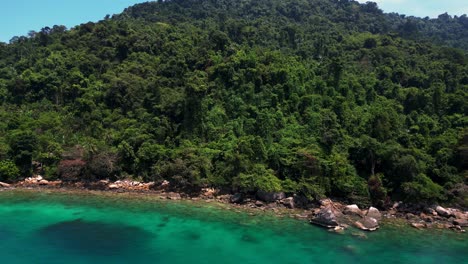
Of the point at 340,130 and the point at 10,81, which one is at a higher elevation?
the point at 10,81

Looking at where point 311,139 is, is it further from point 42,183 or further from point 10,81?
point 10,81

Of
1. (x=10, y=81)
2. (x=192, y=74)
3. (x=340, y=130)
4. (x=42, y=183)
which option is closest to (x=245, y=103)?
(x=192, y=74)

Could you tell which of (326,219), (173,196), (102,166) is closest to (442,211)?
(326,219)

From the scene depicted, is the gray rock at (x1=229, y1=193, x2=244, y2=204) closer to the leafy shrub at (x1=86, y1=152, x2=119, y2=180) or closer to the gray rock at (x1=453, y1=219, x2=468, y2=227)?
the leafy shrub at (x1=86, y1=152, x2=119, y2=180)

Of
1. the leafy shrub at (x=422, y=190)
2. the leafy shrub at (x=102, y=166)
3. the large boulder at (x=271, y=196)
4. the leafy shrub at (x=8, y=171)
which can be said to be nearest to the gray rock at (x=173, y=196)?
the leafy shrub at (x=102, y=166)

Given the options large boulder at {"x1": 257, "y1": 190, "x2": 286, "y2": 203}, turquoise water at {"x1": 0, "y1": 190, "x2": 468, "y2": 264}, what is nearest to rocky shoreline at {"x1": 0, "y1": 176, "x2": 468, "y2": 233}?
large boulder at {"x1": 257, "y1": 190, "x2": 286, "y2": 203}

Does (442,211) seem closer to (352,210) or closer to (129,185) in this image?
(352,210)
